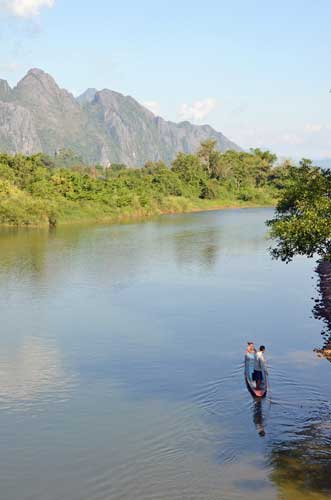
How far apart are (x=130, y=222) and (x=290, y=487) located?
7211 cm

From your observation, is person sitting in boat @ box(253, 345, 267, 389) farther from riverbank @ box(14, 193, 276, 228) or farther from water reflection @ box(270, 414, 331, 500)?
riverbank @ box(14, 193, 276, 228)

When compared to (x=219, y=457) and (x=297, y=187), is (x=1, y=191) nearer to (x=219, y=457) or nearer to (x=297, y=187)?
(x=297, y=187)

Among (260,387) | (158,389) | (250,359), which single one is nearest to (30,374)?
(158,389)

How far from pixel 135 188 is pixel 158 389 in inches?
3278

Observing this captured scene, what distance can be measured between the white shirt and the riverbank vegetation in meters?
31.4

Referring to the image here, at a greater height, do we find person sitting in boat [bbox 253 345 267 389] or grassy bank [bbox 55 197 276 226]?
grassy bank [bbox 55 197 276 226]

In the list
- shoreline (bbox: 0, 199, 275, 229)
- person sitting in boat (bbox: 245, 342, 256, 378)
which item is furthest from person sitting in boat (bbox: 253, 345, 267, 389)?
shoreline (bbox: 0, 199, 275, 229)

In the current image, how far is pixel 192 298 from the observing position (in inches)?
1299

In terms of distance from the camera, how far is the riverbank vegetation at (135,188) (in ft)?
237

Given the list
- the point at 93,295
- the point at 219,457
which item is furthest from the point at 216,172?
the point at 219,457

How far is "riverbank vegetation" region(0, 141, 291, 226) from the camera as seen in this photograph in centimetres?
7212

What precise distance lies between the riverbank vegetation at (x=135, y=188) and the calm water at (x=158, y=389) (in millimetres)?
18488

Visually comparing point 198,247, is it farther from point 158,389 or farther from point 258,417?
point 258,417

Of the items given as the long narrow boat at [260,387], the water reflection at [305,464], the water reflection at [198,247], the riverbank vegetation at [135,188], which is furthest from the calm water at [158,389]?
the riverbank vegetation at [135,188]
